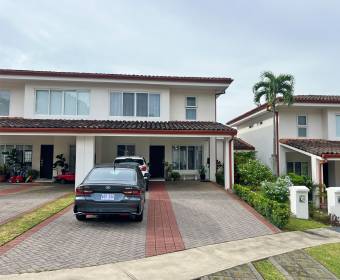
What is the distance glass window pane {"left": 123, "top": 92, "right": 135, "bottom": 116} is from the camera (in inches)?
715

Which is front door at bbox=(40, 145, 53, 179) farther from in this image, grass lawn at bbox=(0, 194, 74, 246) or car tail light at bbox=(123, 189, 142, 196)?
car tail light at bbox=(123, 189, 142, 196)

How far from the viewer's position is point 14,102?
1828cm

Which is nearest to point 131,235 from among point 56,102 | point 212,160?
point 212,160

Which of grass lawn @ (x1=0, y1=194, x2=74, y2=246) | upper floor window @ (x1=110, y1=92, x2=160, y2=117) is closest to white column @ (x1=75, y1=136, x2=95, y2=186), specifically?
grass lawn @ (x1=0, y1=194, x2=74, y2=246)

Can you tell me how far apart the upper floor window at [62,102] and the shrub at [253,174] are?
9.75 meters

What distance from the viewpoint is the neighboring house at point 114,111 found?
17328 millimetres

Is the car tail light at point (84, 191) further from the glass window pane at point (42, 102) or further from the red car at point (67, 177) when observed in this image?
the glass window pane at point (42, 102)

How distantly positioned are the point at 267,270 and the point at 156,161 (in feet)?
46.3

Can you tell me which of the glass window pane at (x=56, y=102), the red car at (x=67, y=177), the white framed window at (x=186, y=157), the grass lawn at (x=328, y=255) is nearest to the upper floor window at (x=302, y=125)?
the white framed window at (x=186, y=157)

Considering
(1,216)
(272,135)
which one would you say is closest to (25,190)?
(1,216)

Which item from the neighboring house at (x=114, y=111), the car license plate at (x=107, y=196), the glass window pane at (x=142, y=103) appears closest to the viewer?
the car license plate at (x=107, y=196)

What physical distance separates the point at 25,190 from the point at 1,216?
19.5 ft

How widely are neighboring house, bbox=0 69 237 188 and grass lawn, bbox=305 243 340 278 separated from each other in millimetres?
8288

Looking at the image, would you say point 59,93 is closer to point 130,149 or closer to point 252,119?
point 130,149
